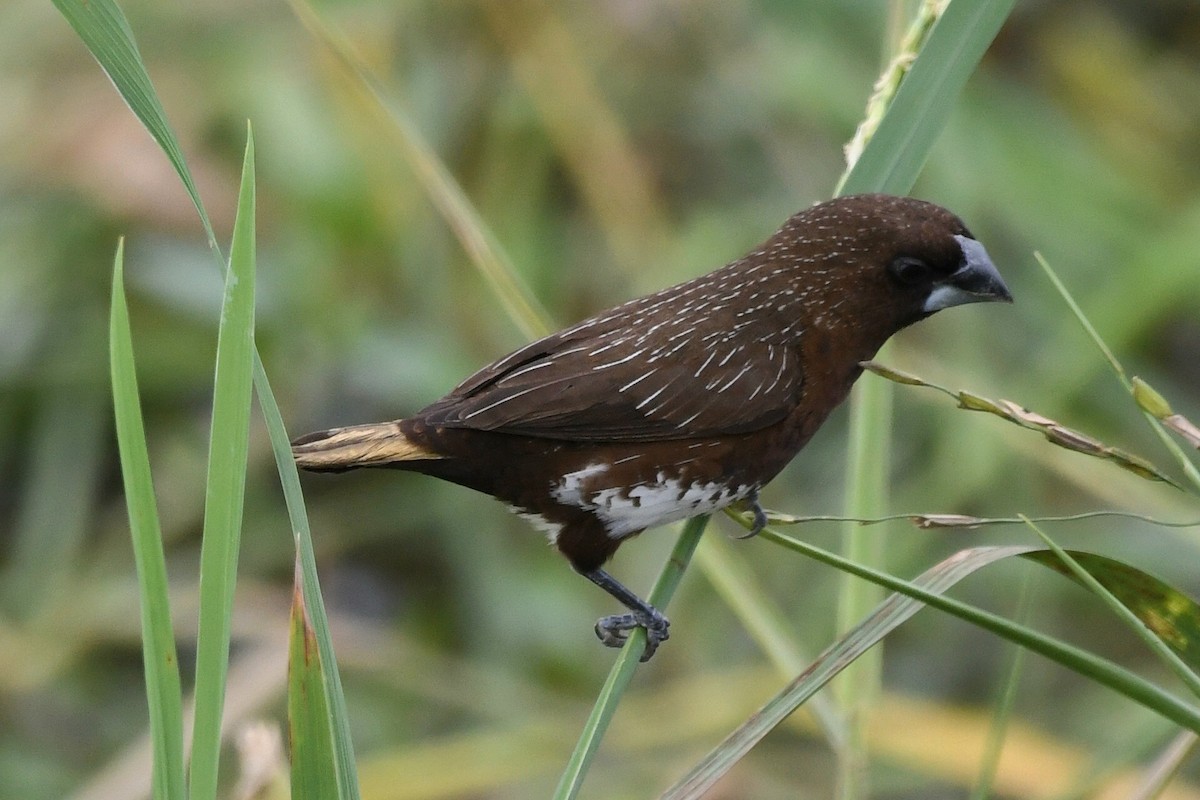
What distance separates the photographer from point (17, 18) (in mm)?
4457

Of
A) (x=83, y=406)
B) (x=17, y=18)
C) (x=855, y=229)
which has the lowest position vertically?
(x=83, y=406)

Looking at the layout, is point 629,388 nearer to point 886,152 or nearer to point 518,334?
point 886,152

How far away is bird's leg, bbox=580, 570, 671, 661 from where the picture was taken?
223 centimetres

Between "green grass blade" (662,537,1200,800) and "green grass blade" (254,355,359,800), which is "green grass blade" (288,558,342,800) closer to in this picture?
"green grass blade" (254,355,359,800)

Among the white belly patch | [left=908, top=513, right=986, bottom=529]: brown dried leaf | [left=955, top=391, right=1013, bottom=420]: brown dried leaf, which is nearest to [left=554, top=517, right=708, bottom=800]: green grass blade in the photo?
the white belly patch

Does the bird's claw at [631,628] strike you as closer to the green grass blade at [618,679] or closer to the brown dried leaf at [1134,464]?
the green grass blade at [618,679]

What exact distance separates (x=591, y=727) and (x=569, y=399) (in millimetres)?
744

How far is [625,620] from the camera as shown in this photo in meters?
2.37

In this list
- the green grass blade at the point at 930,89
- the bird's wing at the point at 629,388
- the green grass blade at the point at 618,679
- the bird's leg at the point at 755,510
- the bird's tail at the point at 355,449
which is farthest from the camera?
the bird's leg at the point at 755,510

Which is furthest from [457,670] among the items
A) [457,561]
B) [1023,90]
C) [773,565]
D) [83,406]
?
[1023,90]

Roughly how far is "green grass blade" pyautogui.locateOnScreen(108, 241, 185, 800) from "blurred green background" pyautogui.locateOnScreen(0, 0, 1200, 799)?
6.47 ft

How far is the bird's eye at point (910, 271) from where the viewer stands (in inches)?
89.1

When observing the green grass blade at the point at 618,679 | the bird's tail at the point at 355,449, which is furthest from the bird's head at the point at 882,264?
the bird's tail at the point at 355,449

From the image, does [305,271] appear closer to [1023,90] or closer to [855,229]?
[855,229]
